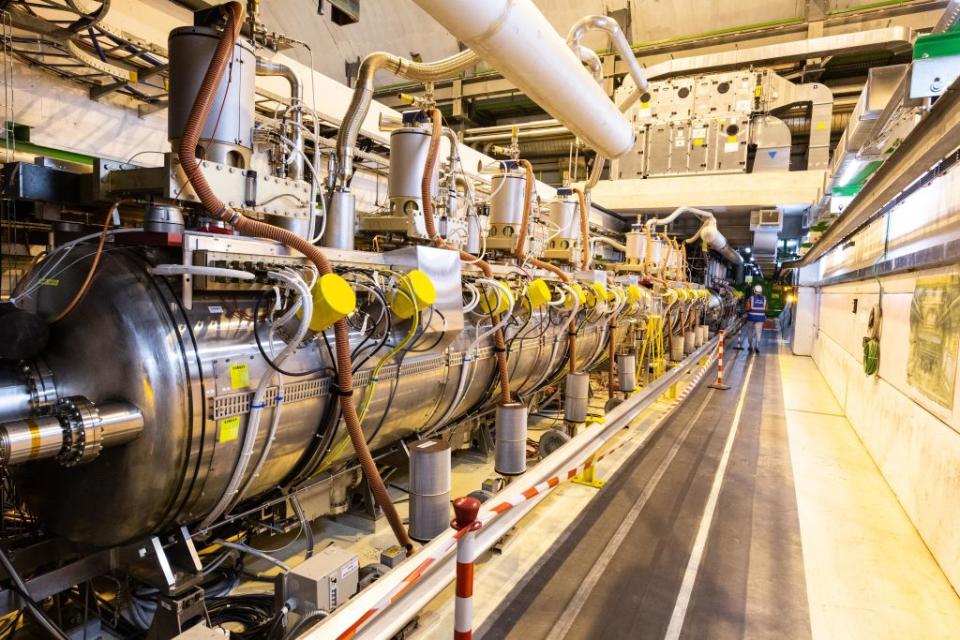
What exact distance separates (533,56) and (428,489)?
159cm

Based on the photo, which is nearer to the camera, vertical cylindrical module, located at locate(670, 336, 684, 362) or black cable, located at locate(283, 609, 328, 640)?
black cable, located at locate(283, 609, 328, 640)

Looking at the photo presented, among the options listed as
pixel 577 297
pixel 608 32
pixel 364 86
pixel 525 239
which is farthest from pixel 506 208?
pixel 364 86

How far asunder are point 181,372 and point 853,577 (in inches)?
128

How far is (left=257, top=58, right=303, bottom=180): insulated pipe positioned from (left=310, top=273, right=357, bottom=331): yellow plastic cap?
2.49 feet

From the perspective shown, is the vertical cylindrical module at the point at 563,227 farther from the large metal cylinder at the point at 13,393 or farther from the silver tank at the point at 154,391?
the large metal cylinder at the point at 13,393

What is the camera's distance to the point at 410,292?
84.6 inches

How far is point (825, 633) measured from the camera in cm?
230

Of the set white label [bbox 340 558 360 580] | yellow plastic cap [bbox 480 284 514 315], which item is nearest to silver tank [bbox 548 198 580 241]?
yellow plastic cap [bbox 480 284 514 315]

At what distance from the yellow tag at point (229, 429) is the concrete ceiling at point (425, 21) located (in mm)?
6768

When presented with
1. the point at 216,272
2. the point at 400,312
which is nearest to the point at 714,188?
the point at 400,312

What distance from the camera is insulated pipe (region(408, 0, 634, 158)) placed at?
1.46 metres

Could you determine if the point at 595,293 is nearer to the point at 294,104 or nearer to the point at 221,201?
the point at 294,104

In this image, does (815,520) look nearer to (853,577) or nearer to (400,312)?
(853,577)

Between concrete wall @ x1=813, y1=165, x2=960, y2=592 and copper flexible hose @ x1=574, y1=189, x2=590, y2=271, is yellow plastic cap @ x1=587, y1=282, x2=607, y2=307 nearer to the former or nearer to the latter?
copper flexible hose @ x1=574, y1=189, x2=590, y2=271
